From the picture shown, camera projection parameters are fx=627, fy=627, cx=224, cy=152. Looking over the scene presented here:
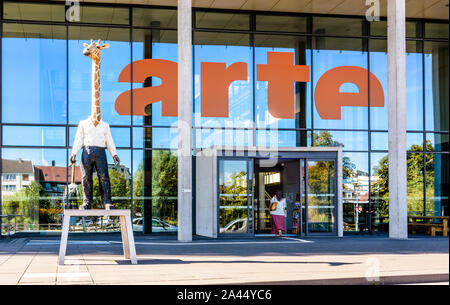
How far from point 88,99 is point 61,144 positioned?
1.76 meters

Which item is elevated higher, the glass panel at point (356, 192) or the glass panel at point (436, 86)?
the glass panel at point (436, 86)

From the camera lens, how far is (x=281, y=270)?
33.4 feet

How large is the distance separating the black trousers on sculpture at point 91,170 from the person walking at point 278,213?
29.4 feet

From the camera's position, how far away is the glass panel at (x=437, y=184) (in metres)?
23.0

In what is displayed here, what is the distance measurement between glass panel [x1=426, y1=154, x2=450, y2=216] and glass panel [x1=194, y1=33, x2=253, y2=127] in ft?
23.0

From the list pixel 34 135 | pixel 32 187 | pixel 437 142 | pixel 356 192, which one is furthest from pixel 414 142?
pixel 32 187

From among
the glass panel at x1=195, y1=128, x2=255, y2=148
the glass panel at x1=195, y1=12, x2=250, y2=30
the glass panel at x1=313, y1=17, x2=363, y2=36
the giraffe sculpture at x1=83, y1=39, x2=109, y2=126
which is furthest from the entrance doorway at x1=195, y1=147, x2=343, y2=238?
the giraffe sculpture at x1=83, y1=39, x2=109, y2=126

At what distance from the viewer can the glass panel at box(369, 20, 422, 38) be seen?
2303 centimetres

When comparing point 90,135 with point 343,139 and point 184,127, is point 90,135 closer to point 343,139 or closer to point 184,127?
point 184,127

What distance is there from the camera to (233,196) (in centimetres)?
1869

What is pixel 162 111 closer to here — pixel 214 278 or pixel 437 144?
pixel 437 144

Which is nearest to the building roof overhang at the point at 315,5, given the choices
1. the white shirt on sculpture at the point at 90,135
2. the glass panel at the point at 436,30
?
the glass panel at the point at 436,30

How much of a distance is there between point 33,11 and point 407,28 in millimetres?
13367

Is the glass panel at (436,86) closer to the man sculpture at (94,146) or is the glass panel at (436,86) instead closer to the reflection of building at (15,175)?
the reflection of building at (15,175)
